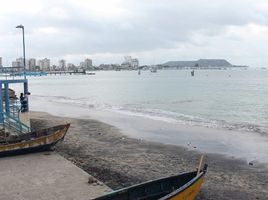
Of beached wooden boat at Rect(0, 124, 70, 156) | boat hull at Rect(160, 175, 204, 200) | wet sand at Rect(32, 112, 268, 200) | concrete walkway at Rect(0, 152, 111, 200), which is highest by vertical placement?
boat hull at Rect(160, 175, 204, 200)

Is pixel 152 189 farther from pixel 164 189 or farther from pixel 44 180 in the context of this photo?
pixel 44 180

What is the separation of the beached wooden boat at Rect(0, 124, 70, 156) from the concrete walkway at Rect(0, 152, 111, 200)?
0.38 metres

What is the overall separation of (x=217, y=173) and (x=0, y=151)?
27.3 ft

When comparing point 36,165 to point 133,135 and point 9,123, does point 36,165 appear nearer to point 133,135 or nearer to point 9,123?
point 9,123

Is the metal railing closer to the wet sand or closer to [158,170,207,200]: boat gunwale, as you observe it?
the wet sand

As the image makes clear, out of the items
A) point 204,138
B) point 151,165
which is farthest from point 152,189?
point 204,138

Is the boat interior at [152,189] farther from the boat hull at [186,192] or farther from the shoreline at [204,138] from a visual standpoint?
the shoreline at [204,138]

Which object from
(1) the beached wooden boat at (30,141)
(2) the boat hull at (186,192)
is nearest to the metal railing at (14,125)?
(1) the beached wooden boat at (30,141)

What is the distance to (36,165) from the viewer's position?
46.1ft

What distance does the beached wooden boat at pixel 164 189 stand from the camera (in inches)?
344

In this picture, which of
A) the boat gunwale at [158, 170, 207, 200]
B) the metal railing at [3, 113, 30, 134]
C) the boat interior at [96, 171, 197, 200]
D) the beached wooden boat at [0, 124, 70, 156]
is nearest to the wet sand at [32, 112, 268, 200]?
the beached wooden boat at [0, 124, 70, 156]

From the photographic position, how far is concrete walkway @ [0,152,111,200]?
1067 cm

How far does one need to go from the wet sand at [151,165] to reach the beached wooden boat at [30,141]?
94cm

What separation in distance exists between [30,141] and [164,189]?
25.4 ft
